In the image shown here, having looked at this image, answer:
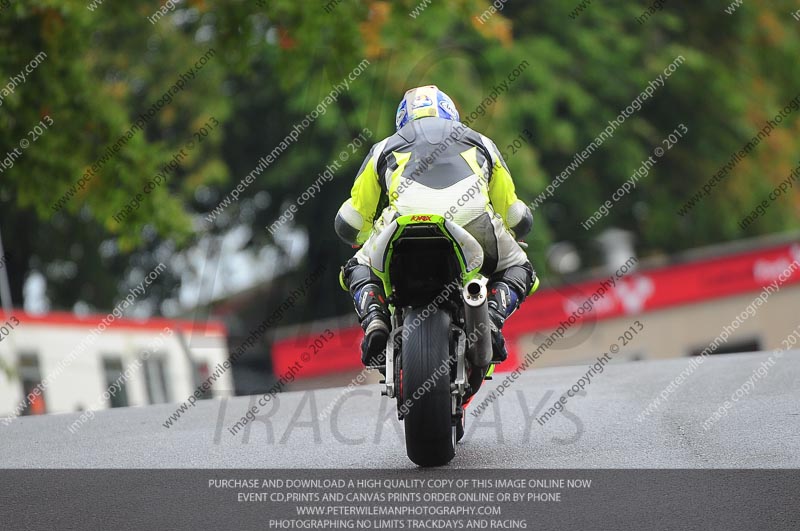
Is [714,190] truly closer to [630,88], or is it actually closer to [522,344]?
[630,88]

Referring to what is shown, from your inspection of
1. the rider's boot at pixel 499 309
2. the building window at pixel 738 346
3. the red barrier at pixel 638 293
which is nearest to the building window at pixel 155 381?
the red barrier at pixel 638 293

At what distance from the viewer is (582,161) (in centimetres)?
2614

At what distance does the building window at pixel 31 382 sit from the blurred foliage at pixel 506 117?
119 inches

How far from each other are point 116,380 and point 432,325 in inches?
497

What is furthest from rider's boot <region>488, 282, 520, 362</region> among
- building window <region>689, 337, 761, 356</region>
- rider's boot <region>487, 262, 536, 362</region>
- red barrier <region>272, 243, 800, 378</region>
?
building window <region>689, 337, 761, 356</region>

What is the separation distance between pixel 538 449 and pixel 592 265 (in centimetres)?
2037

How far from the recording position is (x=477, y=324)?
6.72 metres

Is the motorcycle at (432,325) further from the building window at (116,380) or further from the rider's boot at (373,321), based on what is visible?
the building window at (116,380)

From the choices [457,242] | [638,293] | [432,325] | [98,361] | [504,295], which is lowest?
[638,293]

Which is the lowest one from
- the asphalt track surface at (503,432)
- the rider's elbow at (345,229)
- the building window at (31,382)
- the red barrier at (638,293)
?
the red barrier at (638,293)

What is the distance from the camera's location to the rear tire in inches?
255

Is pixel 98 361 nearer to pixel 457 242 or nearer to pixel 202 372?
pixel 202 372

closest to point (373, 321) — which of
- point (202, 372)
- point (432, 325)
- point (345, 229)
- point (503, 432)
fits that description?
point (432, 325)

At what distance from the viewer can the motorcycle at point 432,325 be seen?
21.4 ft
